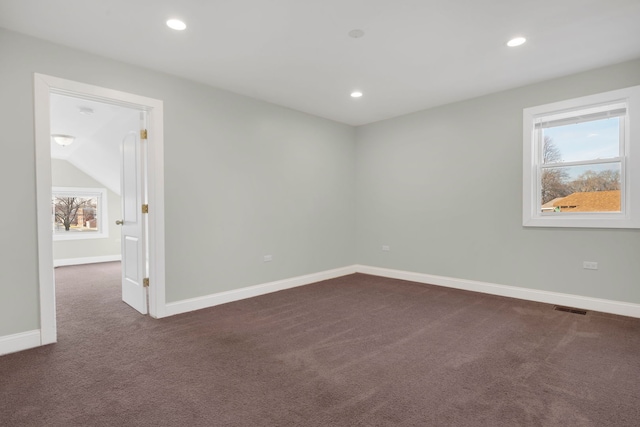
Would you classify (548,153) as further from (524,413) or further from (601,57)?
(524,413)

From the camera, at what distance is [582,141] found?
366cm

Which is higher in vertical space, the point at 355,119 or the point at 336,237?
the point at 355,119

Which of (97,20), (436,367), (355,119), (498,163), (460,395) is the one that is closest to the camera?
(460,395)

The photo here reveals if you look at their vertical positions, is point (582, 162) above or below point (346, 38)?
below

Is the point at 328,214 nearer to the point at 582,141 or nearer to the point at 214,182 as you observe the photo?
the point at 214,182

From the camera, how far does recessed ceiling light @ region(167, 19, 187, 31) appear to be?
2.48 metres

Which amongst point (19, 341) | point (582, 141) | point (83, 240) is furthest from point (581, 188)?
point (83, 240)

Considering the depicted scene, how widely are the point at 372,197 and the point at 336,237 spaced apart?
3.07 ft

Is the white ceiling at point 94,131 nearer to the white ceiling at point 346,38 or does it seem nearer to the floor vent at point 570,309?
the white ceiling at point 346,38

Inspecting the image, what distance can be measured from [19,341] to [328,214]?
154 inches

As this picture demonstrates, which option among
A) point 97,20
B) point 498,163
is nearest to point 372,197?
point 498,163

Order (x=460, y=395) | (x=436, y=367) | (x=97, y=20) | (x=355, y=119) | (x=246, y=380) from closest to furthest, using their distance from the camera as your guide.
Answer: (x=460, y=395)
(x=246, y=380)
(x=436, y=367)
(x=97, y=20)
(x=355, y=119)

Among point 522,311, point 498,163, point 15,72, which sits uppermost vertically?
point 15,72

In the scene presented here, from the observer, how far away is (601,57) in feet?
10.4
